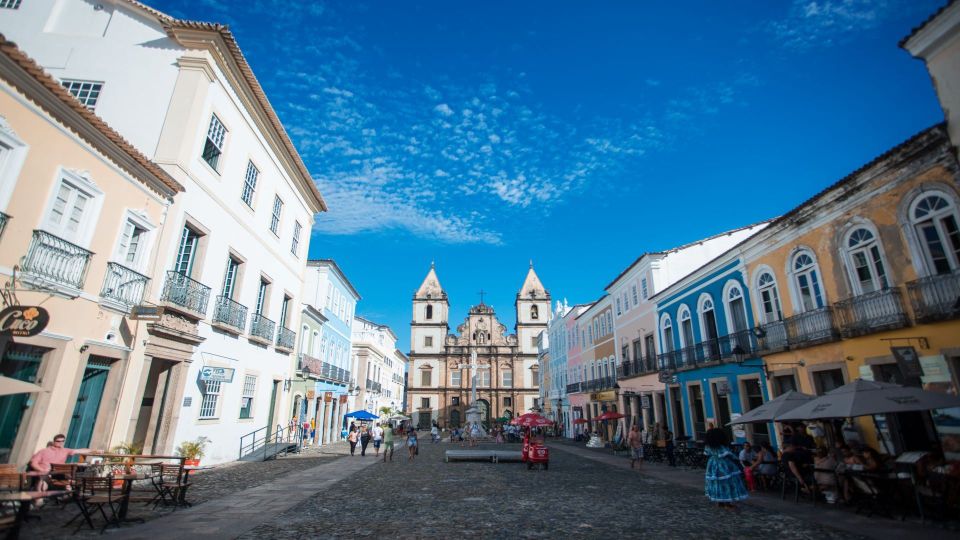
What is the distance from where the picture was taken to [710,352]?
18.6 meters

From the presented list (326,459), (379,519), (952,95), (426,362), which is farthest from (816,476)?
(426,362)

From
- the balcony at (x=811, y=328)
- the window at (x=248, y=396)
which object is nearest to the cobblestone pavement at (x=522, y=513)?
the balcony at (x=811, y=328)

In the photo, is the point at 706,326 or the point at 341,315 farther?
the point at 341,315

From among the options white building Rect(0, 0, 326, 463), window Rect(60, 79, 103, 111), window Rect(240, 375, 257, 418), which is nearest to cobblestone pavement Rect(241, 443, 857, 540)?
white building Rect(0, 0, 326, 463)

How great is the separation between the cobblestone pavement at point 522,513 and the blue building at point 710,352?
5.45m

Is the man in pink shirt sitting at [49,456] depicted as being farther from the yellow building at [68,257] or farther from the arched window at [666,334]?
the arched window at [666,334]

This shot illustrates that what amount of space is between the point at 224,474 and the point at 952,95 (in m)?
19.3

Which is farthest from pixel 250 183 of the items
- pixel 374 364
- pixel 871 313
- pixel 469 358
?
pixel 469 358

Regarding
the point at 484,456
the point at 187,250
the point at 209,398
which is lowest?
the point at 484,456

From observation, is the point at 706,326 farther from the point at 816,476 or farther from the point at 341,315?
the point at 341,315

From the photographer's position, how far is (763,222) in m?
21.8

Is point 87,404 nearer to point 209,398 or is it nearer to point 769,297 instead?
point 209,398

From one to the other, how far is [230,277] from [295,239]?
6.07m

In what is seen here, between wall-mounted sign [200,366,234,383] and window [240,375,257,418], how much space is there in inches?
84.1
